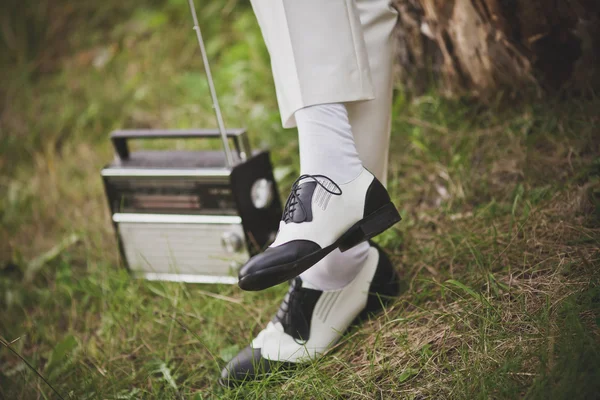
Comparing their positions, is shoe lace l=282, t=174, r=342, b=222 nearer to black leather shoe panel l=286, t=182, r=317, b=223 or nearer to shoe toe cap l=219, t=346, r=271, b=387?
black leather shoe panel l=286, t=182, r=317, b=223

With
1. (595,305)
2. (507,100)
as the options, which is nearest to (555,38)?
(507,100)

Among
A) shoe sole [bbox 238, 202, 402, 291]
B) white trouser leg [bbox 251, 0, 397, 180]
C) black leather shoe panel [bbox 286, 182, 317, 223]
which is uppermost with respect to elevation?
white trouser leg [bbox 251, 0, 397, 180]

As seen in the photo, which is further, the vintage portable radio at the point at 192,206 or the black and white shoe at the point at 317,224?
the vintage portable radio at the point at 192,206

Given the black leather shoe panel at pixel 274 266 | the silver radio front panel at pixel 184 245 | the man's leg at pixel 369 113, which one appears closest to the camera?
the black leather shoe panel at pixel 274 266

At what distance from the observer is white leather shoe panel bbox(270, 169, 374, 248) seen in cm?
100

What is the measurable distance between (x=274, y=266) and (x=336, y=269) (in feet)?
0.80

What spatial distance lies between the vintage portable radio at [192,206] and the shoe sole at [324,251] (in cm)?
51

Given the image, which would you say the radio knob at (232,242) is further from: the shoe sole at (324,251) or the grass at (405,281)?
the shoe sole at (324,251)

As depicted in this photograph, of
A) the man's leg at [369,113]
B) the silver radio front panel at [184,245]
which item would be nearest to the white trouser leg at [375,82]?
the man's leg at [369,113]

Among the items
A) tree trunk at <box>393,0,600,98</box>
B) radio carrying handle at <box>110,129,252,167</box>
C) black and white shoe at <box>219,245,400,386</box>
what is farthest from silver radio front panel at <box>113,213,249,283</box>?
tree trunk at <box>393,0,600,98</box>

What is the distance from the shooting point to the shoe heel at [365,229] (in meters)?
1.06

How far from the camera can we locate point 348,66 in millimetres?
1068

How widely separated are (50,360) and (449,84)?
135cm

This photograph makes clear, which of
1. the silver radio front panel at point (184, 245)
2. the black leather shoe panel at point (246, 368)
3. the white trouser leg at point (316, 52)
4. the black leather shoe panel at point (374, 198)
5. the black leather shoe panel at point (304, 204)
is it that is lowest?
the black leather shoe panel at point (246, 368)
